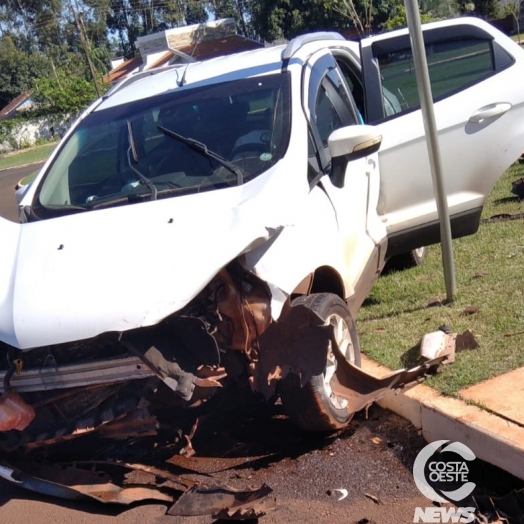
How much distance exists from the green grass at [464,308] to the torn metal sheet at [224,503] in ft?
4.15

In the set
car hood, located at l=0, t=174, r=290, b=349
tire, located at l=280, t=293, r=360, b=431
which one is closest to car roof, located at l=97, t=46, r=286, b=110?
car hood, located at l=0, t=174, r=290, b=349

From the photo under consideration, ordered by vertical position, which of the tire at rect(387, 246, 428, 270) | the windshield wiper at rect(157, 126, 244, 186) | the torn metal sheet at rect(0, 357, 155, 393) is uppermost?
the windshield wiper at rect(157, 126, 244, 186)

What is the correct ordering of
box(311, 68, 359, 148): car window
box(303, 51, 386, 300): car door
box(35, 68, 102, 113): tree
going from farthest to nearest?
box(35, 68, 102, 113): tree < box(311, 68, 359, 148): car window < box(303, 51, 386, 300): car door

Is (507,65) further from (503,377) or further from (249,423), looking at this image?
(249,423)

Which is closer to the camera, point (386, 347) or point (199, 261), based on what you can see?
point (199, 261)

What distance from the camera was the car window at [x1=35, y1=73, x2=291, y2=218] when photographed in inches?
182

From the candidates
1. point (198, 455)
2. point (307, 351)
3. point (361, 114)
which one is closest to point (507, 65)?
point (361, 114)

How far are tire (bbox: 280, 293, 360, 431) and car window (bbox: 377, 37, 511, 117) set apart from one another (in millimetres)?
2095

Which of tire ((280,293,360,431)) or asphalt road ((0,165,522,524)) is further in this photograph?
tire ((280,293,360,431))

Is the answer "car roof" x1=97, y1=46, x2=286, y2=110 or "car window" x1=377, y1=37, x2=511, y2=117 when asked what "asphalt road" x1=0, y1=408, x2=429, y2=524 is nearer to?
"car roof" x1=97, y1=46, x2=286, y2=110

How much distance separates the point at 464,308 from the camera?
5.57 m

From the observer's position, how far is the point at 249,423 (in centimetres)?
478

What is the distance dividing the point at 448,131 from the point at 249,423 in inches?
102

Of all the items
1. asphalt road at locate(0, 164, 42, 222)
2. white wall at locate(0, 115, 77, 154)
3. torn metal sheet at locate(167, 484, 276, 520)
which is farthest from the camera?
white wall at locate(0, 115, 77, 154)
